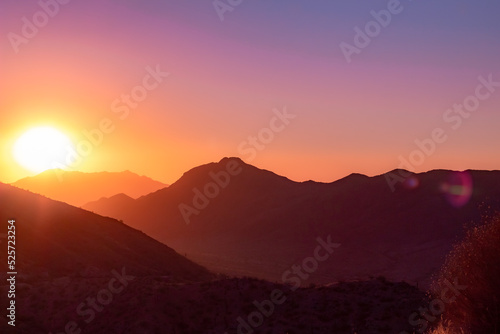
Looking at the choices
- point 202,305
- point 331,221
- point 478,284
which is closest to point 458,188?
point 331,221

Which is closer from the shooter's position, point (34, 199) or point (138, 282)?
point (138, 282)

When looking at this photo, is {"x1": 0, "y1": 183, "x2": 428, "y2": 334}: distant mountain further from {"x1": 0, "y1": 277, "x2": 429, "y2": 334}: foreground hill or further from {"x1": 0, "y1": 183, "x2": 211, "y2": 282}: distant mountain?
{"x1": 0, "y1": 183, "x2": 211, "y2": 282}: distant mountain

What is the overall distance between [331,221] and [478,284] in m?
88.8

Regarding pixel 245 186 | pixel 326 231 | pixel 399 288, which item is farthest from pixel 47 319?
pixel 245 186

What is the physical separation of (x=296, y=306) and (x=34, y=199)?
39320mm

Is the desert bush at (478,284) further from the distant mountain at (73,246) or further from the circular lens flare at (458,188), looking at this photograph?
the circular lens flare at (458,188)

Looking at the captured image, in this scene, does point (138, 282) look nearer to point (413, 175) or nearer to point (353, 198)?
point (353, 198)

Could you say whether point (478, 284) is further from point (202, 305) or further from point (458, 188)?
point (458, 188)

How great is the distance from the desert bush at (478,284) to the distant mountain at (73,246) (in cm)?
2310

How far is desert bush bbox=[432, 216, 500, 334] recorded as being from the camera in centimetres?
1367

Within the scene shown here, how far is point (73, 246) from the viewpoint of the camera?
44719 mm

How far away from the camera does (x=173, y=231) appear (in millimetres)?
128500

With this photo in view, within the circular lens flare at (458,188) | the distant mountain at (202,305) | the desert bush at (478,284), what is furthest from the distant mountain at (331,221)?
the desert bush at (478,284)

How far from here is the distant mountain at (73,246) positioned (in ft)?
126
